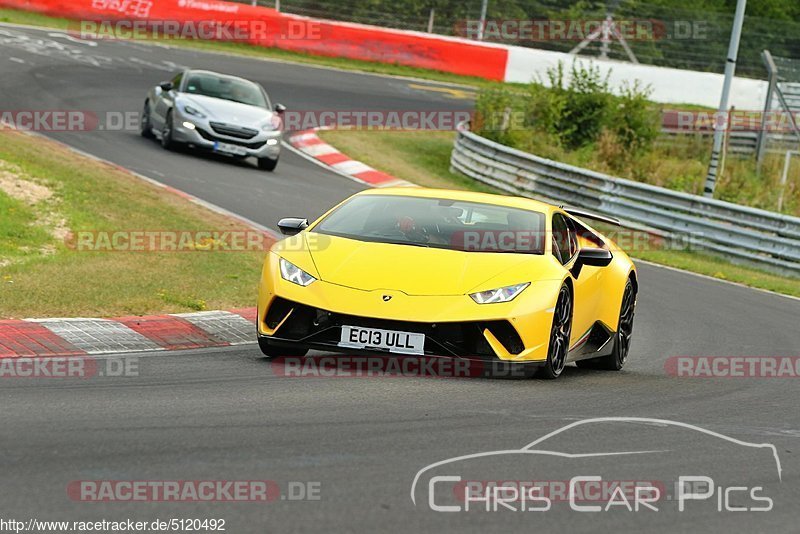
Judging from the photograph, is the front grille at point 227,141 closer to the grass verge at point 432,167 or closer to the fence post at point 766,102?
the grass verge at point 432,167

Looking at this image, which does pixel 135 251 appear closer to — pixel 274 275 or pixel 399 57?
pixel 274 275

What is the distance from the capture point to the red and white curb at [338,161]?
24.8m

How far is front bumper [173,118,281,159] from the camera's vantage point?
877 inches

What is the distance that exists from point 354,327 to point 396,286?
39 cm

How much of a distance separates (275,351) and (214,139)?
14001mm

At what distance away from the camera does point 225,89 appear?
23312 mm

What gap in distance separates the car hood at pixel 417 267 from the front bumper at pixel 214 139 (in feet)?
44.7

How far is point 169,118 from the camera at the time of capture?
22578mm

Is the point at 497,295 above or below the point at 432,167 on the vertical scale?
above
